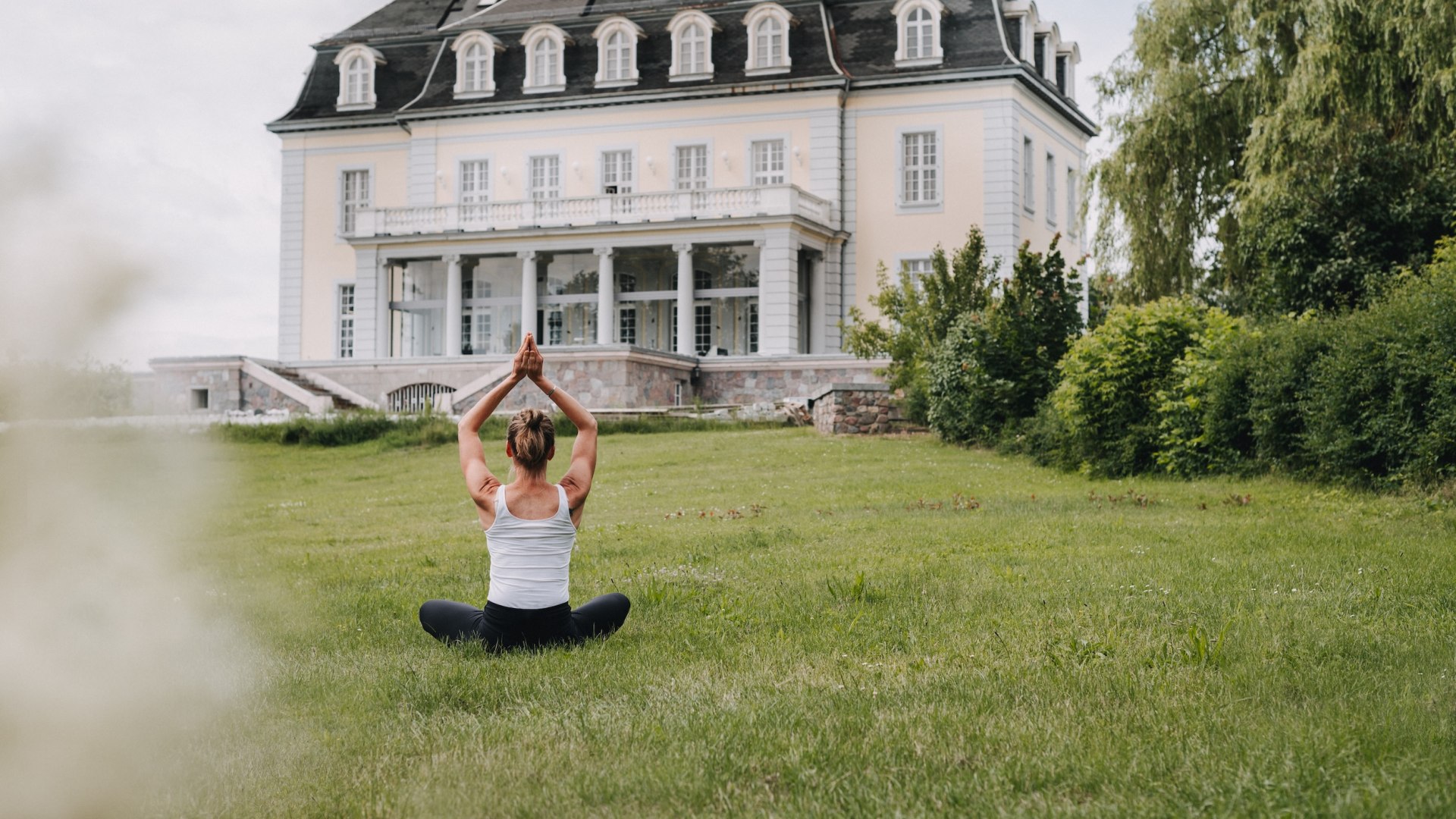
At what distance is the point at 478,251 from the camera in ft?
132

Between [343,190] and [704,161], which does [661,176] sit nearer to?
[704,161]

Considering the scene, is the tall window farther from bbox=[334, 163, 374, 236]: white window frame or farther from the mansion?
bbox=[334, 163, 374, 236]: white window frame

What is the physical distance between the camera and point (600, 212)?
3881 cm

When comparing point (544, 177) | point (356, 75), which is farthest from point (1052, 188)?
point (356, 75)

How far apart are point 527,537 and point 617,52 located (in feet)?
124

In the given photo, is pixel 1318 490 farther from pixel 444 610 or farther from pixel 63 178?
pixel 63 178

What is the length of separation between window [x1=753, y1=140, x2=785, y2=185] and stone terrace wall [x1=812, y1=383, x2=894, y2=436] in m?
15.8

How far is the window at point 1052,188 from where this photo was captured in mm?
42562

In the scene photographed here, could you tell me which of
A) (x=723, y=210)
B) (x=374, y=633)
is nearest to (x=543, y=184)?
(x=723, y=210)

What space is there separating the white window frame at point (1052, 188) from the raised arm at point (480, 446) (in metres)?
37.7

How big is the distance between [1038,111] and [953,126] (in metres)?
3.56

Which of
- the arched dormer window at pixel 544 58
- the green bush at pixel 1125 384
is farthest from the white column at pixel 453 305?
the green bush at pixel 1125 384

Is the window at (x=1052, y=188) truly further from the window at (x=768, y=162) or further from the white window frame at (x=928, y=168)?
the window at (x=768, y=162)

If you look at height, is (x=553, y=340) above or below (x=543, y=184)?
below
